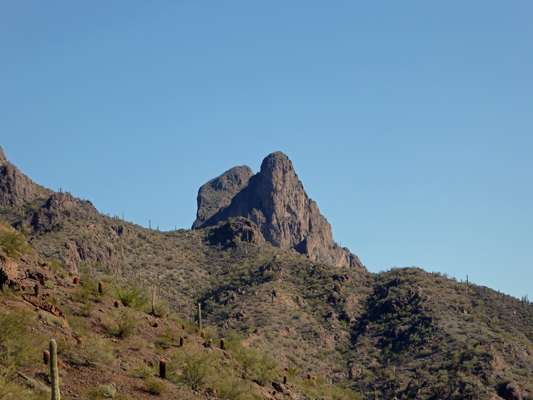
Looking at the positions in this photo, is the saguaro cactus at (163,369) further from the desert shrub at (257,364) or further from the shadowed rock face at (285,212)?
the shadowed rock face at (285,212)

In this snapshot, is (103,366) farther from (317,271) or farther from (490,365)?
(317,271)

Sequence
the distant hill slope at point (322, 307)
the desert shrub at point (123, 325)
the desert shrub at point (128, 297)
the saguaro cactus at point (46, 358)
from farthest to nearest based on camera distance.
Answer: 1. the distant hill slope at point (322, 307)
2. the desert shrub at point (128, 297)
3. the desert shrub at point (123, 325)
4. the saguaro cactus at point (46, 358)

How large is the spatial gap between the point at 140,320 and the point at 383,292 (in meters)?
65.0

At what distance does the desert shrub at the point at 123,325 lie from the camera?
1923 cm

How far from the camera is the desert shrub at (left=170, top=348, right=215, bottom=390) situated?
60.4 ft

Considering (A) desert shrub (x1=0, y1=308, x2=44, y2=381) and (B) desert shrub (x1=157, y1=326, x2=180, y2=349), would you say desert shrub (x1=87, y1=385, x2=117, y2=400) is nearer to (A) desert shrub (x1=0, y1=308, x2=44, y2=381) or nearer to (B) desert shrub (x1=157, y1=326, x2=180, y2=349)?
(A) desert shrub (x1=0, y1=308, x2=44, y2=381)

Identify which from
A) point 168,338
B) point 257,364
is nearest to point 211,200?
point 257,364

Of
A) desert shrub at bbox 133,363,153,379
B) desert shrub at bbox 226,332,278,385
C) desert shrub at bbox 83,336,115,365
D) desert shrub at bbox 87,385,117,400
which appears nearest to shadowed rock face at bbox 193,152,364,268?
desert shrub at bbox 226,332,278,385

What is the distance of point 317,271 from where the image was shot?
299 ft

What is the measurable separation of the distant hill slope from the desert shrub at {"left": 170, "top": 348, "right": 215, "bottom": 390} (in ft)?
32.6

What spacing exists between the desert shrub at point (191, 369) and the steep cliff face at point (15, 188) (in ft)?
264

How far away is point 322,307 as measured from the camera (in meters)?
79.3

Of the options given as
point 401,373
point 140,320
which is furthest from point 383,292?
point 140,320

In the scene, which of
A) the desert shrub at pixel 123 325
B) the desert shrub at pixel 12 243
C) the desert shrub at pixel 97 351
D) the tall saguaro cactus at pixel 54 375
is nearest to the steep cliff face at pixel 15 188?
the desert shrub at pixel 12 243
